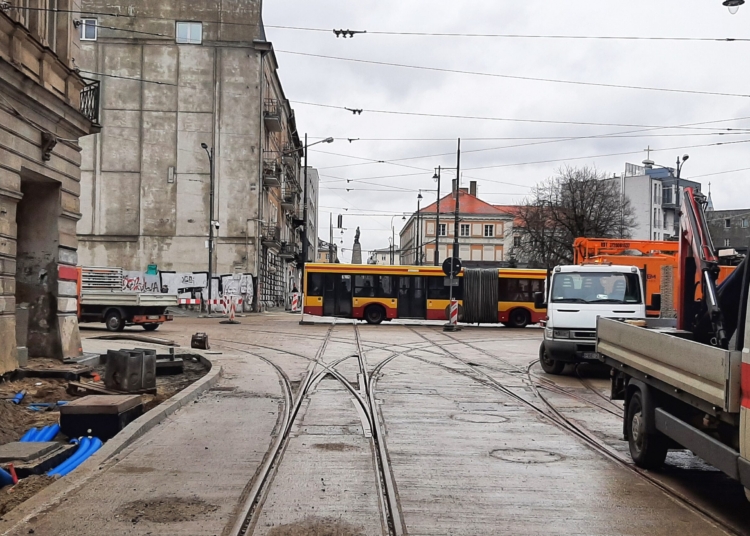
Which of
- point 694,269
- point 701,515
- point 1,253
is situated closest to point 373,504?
point 701,515

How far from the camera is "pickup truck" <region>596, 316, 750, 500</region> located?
4961 millimetres

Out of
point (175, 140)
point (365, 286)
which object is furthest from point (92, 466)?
point (175, 140)

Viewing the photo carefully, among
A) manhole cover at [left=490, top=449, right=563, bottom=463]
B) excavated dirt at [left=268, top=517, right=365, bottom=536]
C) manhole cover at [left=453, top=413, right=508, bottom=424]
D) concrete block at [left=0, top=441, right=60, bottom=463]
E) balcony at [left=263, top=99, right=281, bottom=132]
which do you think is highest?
balcony at [left=263, top=99, right=281, bottom=132]

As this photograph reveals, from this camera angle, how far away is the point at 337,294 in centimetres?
3259

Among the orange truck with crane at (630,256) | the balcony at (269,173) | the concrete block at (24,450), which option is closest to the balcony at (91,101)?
the concrete block at (24,450)

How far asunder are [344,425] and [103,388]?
4.04 metres

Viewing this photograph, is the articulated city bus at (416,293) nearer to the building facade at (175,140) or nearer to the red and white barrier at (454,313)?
the red and white barrier at (454,313)

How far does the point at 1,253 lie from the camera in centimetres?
1145

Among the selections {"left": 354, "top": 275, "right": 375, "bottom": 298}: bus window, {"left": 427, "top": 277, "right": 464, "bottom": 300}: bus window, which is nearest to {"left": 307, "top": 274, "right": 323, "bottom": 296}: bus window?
{"left": 354, "top": 275, "right": 375, "bottom": 298}: bus window

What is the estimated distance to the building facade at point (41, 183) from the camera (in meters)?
11.7

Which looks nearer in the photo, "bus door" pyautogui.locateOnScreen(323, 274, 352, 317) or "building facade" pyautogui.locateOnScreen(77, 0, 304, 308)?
"bus door" pyautogui.locateOnScreen(323, 274, 352, 317)

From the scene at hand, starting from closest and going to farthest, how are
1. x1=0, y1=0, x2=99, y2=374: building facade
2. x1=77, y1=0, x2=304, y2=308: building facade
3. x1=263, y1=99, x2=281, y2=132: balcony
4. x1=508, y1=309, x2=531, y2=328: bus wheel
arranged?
x1=0, y1=0, x2=99, y2=374: building facade < x1=508, y1=309, x2=531, y2=328: bus wheel < x1=77, y1=0, x2=304, y2=308: building facade < x1=263, y1=99, x2=281, y2=132: balcony

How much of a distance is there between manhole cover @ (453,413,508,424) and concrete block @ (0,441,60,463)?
477 cm

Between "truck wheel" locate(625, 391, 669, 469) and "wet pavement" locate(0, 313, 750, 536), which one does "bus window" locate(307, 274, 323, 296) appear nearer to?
"wet pavement" locate(0, 313, 750, 536)
